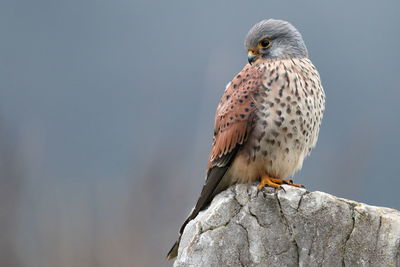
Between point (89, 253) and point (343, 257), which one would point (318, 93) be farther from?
point (89, 253)


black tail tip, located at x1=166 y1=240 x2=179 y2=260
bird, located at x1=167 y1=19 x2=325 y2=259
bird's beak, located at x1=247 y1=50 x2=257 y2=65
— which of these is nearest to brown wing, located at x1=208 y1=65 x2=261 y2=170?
bird, located at x1=167 y1=19 x2=325 y2=259

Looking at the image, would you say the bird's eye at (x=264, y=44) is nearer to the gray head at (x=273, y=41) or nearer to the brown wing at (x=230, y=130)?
the gray head at (x=273, y=41)

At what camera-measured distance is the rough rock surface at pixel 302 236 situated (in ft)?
10.6

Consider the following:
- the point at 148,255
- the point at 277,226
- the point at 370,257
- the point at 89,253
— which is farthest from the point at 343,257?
the point at 89,253

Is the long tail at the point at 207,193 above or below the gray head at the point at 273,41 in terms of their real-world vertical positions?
below

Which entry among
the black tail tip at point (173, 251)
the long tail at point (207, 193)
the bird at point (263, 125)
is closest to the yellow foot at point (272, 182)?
the bird at point (263, 125)

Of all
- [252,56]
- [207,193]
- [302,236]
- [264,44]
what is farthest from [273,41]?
[302,236]

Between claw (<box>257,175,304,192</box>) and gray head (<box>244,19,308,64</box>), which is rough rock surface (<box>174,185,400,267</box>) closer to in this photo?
claw (<box>257,175,304,192</box>)

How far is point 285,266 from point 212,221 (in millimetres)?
425

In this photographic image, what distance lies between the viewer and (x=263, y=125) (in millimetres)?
3809

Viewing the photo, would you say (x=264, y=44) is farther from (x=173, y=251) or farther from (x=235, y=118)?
(x=173, y=251)

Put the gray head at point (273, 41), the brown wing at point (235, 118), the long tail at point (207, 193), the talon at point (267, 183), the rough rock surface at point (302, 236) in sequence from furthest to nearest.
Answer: the gray head at point (273, 41) < the brown wing at point (235, 118) < the long tail at point (207, 193) < the talon at point (267, 183) < the rough rock surface at point (302, 236)

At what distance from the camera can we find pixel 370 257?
10.5ft

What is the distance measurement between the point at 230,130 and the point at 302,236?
0.87 metres
